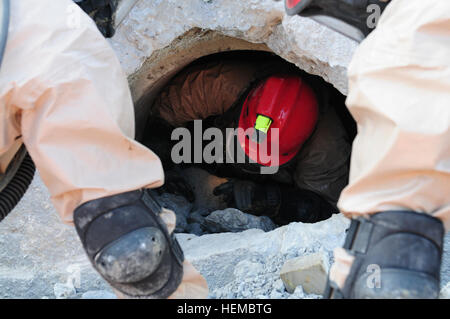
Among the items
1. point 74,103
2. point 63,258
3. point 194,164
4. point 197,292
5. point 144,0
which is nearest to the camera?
point 74,103

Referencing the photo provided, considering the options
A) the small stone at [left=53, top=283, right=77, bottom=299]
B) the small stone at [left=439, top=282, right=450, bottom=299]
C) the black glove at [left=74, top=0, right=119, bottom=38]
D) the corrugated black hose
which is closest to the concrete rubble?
the small stone at [left=53, top=283, right=77, bottom=299]

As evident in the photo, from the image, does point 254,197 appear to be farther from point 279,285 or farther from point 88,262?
point 279,285

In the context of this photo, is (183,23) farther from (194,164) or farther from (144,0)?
(194,164)

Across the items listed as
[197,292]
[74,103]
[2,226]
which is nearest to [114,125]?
[74,103]

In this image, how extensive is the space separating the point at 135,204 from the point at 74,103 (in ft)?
0.98

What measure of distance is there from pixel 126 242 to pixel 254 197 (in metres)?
2.23

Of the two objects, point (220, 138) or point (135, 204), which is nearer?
point (135, 204)

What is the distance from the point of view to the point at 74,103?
1164mm

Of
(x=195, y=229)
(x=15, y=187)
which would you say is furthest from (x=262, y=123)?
(x=15, y=187)

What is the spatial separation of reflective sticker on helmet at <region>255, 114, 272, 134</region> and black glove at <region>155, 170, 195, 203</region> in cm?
100

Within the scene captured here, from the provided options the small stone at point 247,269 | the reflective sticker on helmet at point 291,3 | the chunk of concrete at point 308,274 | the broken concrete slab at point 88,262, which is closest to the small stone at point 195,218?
the broken concrete slab at point 88,262

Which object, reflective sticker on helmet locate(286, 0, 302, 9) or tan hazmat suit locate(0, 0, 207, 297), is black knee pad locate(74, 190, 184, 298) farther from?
reflective sticker on helmet locate(286, 0, 302, 9)

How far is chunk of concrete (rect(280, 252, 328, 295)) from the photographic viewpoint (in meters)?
1.64

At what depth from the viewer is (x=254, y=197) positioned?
3354mm
